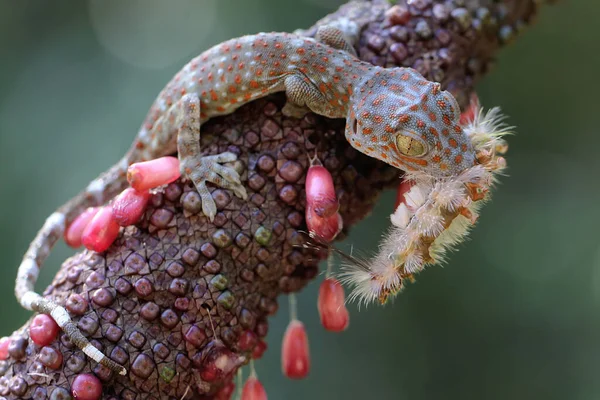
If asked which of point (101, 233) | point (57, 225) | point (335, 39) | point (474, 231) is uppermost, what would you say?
point (335, 39)

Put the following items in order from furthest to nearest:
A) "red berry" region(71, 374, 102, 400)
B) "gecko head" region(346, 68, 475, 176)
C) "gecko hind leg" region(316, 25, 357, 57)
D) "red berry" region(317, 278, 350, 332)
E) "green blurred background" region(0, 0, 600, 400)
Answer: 1. "green blurred background" region(0, 0, 600, 400)
2. "gecko hind leg" region(316, 25, 357, 57)
3. "red berry" region(317, 278, 350, 332)
4. "gecko head" region(346, 68, 475, 176)
5. "red berry" region(71, 374, 102, 400)

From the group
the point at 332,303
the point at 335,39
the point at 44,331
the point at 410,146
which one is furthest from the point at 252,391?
the point at 335,39

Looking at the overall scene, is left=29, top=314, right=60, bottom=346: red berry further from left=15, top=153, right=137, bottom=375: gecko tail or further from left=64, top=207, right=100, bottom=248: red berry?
left=64, top=207, right=100, bottom=248: red berry

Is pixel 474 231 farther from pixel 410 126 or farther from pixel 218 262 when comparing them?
pixel 218 262

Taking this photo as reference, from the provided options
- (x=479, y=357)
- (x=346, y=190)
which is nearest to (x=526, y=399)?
(x=479, y=357)

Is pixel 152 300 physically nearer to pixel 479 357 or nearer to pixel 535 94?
pixel 479 357

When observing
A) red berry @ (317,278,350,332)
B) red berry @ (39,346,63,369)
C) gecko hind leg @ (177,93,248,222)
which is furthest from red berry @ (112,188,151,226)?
red berry @ (317,278,350,332)

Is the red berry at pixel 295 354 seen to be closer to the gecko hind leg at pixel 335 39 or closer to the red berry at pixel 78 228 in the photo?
the red berry at pixel 78 228
